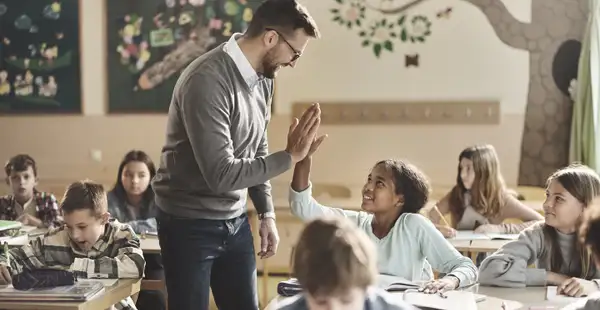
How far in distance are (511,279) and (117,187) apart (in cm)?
239

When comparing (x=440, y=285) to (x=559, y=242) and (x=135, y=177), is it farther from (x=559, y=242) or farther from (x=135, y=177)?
(x=135, y=177)

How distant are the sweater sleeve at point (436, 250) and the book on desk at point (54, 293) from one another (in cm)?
103

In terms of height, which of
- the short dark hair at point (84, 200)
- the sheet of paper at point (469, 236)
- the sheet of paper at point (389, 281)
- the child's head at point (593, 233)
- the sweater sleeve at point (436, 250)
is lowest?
the sheet of paper at point (469, 236)

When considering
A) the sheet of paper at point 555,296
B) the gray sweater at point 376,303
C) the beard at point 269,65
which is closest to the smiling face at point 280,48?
the beard at point 269,65

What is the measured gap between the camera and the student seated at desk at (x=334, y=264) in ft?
4.65

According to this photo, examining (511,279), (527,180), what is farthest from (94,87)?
(511,279)

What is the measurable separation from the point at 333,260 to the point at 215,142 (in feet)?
2.42

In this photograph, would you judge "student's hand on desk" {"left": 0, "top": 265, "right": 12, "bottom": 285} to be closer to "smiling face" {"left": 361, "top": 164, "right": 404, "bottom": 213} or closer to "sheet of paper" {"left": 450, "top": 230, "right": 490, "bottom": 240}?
"smiling face" {"left": 361, "top": 164, "right": 404, "bottom": 213}

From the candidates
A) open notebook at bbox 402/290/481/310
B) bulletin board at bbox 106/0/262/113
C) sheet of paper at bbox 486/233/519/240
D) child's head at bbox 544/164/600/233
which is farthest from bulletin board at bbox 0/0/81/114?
open notebook at bbox 402/290/481/310

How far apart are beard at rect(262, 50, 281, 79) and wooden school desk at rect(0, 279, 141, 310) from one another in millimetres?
848

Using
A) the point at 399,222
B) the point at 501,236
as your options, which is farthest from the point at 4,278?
the point at 501,236

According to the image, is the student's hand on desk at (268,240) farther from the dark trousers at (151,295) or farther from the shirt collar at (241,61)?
the dark trousers at (151,295)

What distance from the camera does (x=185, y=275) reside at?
2182 mm

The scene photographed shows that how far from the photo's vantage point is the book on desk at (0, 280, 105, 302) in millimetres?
2270
